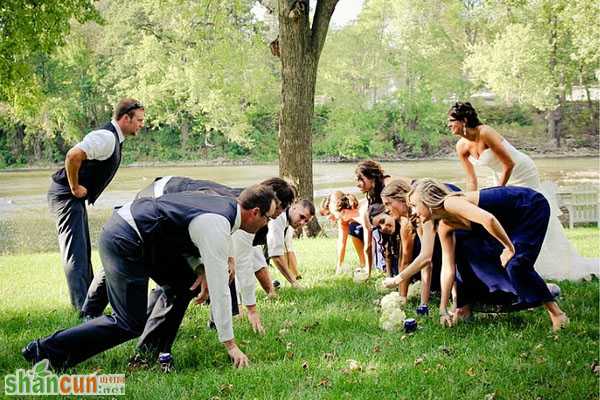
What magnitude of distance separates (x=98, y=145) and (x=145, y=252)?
2171mm

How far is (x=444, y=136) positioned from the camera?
136 feet

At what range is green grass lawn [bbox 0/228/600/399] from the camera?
4238 mm

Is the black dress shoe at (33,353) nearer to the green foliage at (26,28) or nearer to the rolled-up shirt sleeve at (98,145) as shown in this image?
the rolled-up shirt sleeve at (98,145)

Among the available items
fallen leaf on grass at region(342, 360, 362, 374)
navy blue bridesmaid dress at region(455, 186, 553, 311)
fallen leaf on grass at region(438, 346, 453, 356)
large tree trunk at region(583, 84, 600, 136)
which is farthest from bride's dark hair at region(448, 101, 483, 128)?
large tree trunk at region(583, 84, 600, 136)

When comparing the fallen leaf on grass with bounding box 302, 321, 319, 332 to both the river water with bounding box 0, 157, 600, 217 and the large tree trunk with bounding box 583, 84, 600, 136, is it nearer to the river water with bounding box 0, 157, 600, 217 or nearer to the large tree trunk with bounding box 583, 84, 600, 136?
the river water with bounding box 0, 157, 600, 217

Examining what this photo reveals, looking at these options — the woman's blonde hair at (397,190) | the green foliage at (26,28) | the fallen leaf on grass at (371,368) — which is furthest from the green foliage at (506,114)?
the fallen leaf on grass at (371,368)

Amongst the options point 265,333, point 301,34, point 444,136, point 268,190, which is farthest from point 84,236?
→ point 444,136

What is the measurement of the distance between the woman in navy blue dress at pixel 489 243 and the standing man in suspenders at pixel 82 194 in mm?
2849

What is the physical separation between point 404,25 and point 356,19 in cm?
316

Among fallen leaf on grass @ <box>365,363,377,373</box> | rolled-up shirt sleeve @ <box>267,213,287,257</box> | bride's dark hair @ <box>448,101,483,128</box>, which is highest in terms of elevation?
bride's dark hair @ <box>448,101,483,128</box>

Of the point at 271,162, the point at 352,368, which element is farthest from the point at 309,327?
the point at 271,162

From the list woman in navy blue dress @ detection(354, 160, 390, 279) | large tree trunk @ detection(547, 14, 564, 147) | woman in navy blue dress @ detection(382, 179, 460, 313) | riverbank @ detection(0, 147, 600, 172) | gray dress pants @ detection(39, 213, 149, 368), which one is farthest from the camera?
riverbank @ detection(0, 147, 600, 172)

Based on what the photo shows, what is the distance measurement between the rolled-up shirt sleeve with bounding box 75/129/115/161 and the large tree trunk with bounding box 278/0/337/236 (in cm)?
594

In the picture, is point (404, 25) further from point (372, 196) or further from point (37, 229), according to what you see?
point (372, 196)
